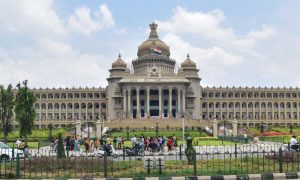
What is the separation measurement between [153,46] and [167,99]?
16485mm

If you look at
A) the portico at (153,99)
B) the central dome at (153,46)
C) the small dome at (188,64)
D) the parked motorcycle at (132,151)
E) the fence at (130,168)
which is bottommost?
the fence at (130,168)

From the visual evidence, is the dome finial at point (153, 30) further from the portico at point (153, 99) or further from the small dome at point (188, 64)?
the portico at point (153, 99)

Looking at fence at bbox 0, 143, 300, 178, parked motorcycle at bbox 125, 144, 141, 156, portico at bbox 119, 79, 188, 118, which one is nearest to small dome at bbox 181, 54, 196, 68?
portico at bbox 119, 79, 188, 118

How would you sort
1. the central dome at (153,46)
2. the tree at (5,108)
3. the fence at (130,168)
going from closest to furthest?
1. the fence at (130,168)
2. the tree at (5,108)
3. the central dome at (153,46)

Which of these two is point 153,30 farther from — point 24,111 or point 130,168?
point 130,168

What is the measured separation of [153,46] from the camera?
112438 millimetres

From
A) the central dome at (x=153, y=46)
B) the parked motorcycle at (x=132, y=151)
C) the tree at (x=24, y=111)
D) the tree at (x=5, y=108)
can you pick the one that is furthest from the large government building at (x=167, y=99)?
the parked motorcycle at (x=132, y=151)

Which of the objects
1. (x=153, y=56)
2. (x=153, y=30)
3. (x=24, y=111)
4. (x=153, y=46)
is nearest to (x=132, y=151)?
(x=24, y=111)

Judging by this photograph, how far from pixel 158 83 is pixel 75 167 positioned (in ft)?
258

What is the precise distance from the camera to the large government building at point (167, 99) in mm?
106188

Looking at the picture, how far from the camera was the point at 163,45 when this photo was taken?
11594 cm

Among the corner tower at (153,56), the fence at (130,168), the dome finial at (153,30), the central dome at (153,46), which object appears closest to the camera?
the fence at (130,168)

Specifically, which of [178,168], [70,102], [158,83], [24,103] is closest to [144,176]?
[178,168]

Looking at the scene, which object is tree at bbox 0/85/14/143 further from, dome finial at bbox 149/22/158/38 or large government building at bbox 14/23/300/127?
dome finial at bbox 149/22/158/38
